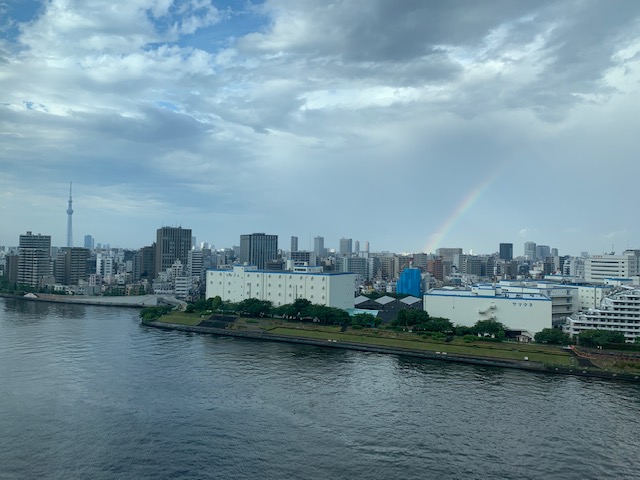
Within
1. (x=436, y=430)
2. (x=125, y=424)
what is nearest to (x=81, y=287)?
(x=125, y=424)

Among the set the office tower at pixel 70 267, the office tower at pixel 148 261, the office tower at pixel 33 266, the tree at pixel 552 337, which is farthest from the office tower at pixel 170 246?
the tree at pixel 552 337

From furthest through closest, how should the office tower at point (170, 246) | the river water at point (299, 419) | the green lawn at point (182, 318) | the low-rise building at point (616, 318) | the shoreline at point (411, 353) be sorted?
the office tower at point (170, 246) → the green lawn at point (182, 318) → the low-rise building at point (616, 318) → the shoreline at point (411, 353) → the river water at point (299, 419)

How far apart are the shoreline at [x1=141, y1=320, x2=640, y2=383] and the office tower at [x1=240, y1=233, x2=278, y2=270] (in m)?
40.7

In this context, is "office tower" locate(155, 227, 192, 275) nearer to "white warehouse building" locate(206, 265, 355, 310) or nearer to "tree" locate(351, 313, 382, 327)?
"white warehouse building" locate(206, 265, 355, 310)

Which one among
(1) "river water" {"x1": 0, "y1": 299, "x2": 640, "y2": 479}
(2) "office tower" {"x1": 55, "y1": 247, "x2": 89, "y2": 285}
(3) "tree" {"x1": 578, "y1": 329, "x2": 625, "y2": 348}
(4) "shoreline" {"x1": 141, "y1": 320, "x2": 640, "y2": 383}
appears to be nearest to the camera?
(1) "river water" {"x1": 0, "y1": 299, "x2": 640, "y2": 479}

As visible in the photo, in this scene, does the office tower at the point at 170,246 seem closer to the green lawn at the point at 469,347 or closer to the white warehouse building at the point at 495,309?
the green lawn at the point at 469,347

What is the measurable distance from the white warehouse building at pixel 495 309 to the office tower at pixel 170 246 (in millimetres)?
34283

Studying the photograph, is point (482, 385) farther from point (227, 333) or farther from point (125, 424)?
point (227, 333)

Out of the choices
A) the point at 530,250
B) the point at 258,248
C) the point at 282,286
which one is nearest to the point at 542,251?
the point at 530,250

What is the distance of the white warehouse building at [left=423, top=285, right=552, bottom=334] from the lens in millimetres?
20500

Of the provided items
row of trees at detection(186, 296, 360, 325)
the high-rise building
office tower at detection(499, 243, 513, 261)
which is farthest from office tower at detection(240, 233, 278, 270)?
office tower at detection(499, 243, 513, 261)

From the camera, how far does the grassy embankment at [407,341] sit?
674 inches

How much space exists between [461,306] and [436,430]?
1279 centimetres

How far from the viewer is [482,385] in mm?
14062
